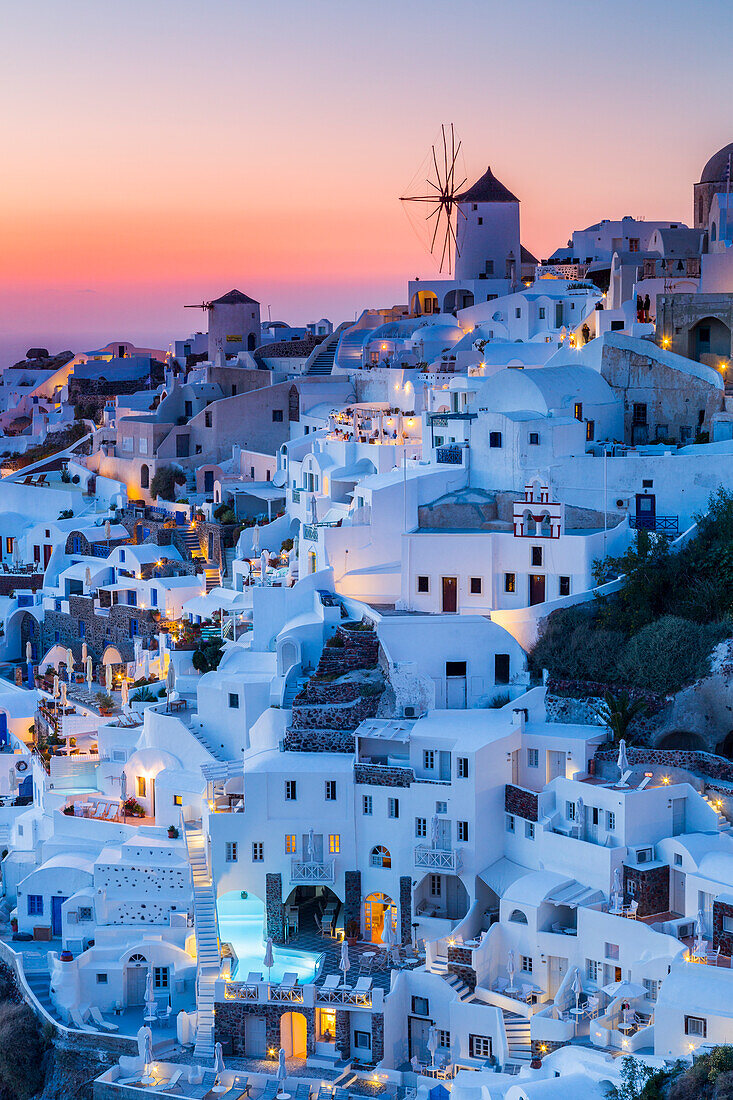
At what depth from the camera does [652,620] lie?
3250 centimetres

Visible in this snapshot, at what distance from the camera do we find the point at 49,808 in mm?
35938

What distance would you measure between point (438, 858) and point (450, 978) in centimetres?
228

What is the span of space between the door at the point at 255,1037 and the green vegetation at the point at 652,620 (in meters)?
8.64

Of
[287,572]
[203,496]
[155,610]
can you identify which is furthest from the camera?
[203,496]

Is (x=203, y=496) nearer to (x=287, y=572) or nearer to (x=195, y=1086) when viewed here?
(x=287, y=572)

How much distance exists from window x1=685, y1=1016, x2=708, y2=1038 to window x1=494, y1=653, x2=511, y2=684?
958 centimetres

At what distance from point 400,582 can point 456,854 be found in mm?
7441

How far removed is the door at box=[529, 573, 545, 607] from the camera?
113ft

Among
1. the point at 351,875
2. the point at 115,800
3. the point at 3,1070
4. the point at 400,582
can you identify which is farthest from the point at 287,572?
the point at 3,1070

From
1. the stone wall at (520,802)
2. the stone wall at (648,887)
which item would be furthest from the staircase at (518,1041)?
the stone wall at (520,802)

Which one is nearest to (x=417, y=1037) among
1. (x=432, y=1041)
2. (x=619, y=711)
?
(x=432, y=1041)

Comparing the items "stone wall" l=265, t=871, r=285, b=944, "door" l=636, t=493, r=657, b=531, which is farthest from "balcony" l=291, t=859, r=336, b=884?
"door" l=636, t=493, r=657, b=531

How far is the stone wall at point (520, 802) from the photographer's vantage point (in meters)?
30.0

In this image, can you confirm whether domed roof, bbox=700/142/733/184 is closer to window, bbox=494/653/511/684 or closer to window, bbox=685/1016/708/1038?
window, bbox=494/653/511/684
